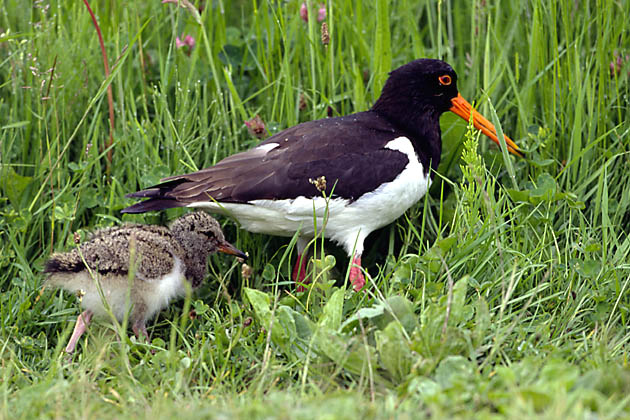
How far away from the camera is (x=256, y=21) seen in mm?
4855

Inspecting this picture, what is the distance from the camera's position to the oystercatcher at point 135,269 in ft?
11.8

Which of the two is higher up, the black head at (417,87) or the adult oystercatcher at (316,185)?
the black head at (417,87)

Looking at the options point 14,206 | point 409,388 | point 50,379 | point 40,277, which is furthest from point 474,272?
point 14,206

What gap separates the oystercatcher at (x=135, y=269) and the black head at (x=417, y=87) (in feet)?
4.12

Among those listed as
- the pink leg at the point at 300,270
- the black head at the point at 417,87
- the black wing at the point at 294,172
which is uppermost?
the black head at the point at 417,87

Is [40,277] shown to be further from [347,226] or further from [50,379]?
[347,226]

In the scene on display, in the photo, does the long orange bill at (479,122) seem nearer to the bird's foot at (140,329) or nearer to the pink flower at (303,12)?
the pink flower at (303,12)

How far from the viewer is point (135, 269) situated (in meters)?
3.49

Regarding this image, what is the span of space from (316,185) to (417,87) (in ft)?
3.41

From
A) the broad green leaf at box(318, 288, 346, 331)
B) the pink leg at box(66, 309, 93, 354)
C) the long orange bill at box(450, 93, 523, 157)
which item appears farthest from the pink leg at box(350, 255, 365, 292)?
the pink leg at box(66, 309, 93, 354)

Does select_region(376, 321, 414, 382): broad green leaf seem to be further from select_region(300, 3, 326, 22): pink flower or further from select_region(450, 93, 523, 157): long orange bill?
select_region(300, 3, 326, 22): pink flower

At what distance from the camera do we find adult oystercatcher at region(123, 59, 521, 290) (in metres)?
3.91

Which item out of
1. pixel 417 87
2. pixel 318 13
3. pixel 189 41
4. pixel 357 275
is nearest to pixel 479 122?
pixel 417 87

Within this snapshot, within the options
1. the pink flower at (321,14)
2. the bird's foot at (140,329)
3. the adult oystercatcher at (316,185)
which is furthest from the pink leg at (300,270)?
the pink flower at (321,14)
